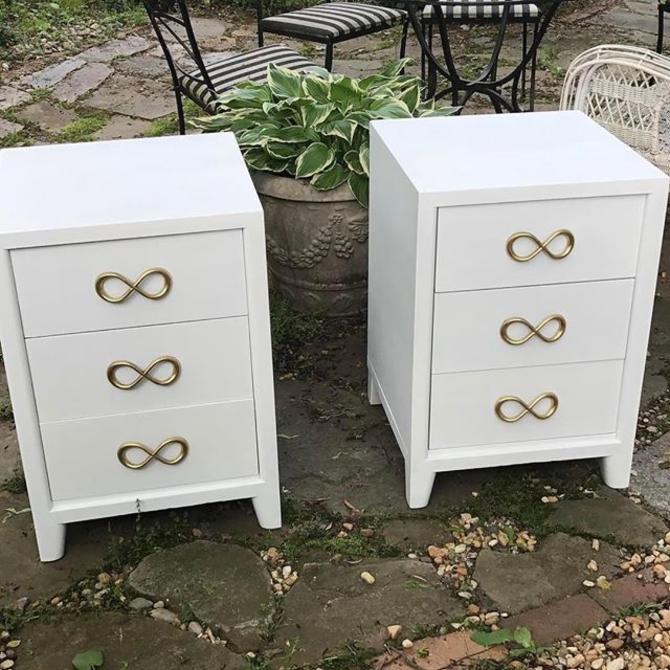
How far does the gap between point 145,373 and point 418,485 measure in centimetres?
67

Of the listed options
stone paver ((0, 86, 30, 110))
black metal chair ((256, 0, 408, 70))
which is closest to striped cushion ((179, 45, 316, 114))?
black metal chair ((256, 0, 408, 70))

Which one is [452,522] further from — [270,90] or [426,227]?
[270,90]

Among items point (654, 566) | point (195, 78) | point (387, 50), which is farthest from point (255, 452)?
point (387, 50)

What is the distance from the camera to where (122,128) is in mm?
4648

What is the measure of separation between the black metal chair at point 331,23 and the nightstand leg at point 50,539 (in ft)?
7.77

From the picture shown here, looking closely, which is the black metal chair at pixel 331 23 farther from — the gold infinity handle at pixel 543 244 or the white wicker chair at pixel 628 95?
the gold infinity handle at pixel 543 244

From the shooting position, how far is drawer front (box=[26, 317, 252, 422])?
2012 mm

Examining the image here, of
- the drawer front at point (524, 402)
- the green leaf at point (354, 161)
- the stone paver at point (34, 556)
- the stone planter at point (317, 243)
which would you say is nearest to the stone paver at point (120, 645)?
the stone paver at point (34, 556)

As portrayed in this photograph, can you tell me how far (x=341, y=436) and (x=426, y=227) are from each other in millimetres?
763

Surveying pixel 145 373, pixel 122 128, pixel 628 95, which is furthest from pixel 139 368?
pixel 122 128

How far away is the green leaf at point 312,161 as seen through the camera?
9.44ft

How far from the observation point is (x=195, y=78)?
148 inches

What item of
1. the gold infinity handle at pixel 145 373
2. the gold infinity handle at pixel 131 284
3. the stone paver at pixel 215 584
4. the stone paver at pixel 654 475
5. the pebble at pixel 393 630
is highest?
the gold infinity handle at pixel 131 284

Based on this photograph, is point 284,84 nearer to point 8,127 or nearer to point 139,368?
point 139,368
